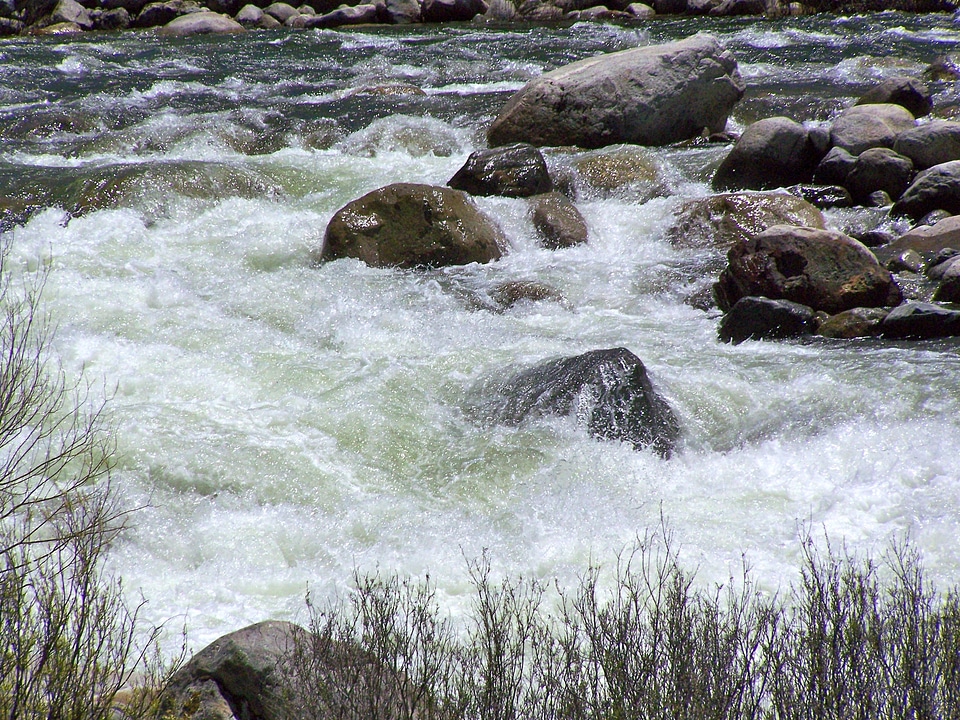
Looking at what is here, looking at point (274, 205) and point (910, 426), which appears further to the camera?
point (274, 205)

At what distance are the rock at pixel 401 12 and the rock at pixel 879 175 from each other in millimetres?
15692

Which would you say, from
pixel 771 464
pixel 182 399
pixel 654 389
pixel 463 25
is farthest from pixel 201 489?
pixel 463 25

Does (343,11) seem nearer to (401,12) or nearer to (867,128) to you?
(401,12)

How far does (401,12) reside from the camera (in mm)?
24328

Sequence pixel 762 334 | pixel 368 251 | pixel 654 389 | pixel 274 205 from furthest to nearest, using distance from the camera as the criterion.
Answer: pixel 274 205, pixel 368 251, pixel 762 334, pixel 654 389

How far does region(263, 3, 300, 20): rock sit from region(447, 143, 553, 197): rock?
1763 cm

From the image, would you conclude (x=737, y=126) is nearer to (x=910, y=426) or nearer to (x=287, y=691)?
(x=910, y=426)

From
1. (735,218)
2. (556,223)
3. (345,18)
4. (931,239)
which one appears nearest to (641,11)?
(345,18)

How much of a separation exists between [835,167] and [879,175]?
1.58 feet

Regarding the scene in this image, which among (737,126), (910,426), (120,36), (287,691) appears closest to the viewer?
(287,691)

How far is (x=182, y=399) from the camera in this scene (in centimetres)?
649

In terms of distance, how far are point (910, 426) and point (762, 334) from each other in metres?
1.88

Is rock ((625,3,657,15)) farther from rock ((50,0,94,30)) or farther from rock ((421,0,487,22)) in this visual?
rock ((50,0,94,30))

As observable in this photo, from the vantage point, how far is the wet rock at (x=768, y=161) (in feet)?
35.7
